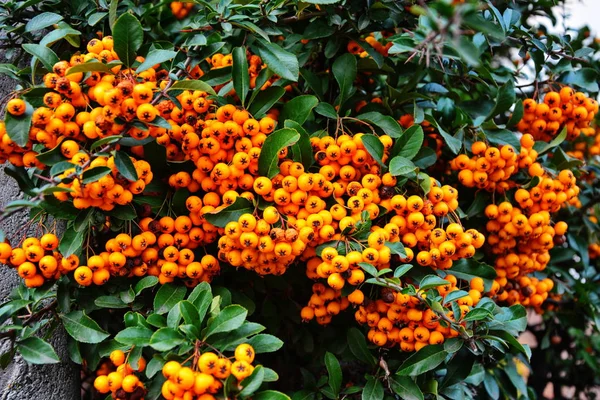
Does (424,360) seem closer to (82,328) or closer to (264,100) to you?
(264,100)

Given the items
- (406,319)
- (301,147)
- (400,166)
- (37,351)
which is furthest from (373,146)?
(37,351)

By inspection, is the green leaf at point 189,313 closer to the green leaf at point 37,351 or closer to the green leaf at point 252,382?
the green leaf at point 252,382

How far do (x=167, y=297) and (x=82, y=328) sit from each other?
0.99 feet

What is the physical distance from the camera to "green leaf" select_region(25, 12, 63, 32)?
6.59 feet

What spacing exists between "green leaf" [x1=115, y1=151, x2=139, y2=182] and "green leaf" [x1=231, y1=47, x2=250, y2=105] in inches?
17.5

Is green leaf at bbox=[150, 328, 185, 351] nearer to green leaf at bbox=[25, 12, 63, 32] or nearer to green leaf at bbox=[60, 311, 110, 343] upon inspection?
green leaf at bbox=[60, 311, 110, 343]

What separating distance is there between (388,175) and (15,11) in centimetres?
Result: 159

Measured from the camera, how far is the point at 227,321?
1575 mm

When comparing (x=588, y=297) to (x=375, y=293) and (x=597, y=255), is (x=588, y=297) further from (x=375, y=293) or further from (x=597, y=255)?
(x=375, y=293)

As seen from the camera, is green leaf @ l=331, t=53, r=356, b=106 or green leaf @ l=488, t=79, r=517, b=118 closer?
green leaf @ l=331, t=53, r=356, b=106

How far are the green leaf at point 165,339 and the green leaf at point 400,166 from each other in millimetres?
860

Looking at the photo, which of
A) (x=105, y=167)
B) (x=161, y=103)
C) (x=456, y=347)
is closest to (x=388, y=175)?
(x=456, y=347)

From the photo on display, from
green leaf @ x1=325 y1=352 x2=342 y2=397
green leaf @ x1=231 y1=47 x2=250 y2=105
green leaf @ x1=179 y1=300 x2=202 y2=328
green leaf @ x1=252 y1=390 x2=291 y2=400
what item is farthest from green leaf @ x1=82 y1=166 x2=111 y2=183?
green leaf @ x1=325 y1=352 x2=342 y2=397

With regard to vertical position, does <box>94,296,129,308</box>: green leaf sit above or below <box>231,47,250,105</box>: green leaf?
below
